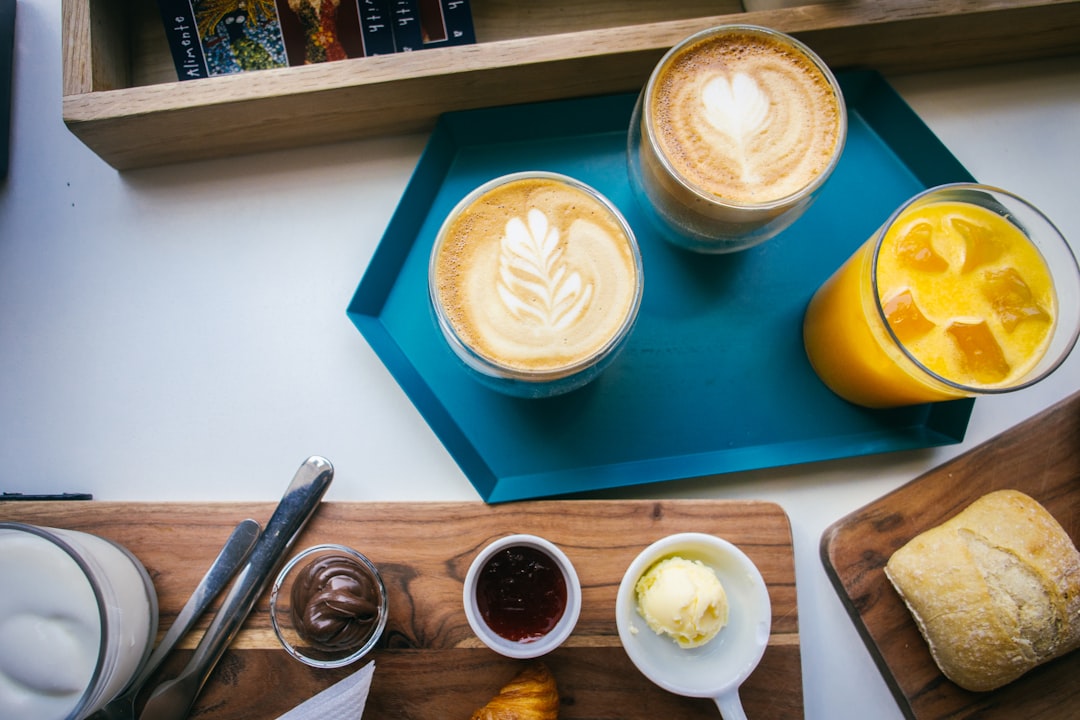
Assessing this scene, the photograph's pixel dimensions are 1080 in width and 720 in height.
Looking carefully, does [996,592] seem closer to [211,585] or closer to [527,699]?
[527,699]

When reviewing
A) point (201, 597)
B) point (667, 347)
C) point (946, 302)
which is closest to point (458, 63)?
point (667, 347)

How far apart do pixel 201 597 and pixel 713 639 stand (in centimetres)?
95

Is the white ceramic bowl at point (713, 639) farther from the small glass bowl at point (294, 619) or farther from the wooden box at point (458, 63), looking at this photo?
the wooden box at point (458, 63)

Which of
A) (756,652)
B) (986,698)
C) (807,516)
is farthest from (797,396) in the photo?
(986,698)

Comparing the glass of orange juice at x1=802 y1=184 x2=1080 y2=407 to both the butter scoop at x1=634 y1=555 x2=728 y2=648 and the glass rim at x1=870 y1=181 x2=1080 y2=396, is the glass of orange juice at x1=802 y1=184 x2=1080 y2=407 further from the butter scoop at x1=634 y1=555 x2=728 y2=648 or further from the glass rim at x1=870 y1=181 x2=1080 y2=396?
the butter scoop at x1=634 y1=555 x2=728 y2=648

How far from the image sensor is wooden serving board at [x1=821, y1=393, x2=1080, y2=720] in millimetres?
1310

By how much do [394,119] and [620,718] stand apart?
50.2 inches

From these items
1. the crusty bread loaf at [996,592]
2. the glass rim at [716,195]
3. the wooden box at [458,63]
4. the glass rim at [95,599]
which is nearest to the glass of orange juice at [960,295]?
the glass rim at [716,195]

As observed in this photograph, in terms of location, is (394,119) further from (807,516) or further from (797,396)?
(807,516)

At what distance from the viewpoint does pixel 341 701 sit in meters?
1.15

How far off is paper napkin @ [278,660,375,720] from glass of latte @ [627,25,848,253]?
1.01 metres

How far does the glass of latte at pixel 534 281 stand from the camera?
1231mm

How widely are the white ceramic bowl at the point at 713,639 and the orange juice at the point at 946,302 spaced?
0.44 meters

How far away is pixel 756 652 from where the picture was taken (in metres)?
1.18
